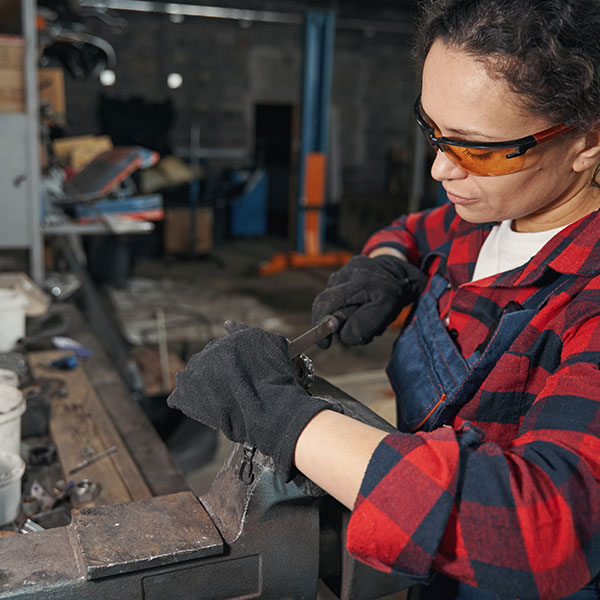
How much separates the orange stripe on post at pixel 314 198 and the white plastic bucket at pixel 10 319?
529cm

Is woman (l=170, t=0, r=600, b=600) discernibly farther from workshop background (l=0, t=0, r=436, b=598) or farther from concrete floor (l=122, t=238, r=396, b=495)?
concrete floor (l=122, t=238, r=396, b=495)

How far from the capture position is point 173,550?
869mm

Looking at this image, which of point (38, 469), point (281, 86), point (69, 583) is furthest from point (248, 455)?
point (281, 86)

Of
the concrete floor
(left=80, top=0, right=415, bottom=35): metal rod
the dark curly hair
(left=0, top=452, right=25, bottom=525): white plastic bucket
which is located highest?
(left=80, top=0, right=415, bottom=35): metal rod

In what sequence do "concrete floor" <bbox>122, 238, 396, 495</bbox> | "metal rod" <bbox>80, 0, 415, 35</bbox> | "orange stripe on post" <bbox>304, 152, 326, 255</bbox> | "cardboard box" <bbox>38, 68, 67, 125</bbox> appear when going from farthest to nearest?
"metal rod" <bbox>80, 0, 415, 35</bbox>
"orange stripe on post" <bbox>304, 152, 326, 255</bbox>
"cardboard box" <bbox>38, 68, 67, 125</bbox>
"concrete floor" <bbox>122, 238, 396, 495</bbox>

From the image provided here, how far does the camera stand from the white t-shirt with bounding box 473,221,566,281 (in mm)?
1037

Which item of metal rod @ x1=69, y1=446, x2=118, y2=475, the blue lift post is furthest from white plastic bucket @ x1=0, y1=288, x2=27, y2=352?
the blue lift post

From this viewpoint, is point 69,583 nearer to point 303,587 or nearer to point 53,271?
point 303,587

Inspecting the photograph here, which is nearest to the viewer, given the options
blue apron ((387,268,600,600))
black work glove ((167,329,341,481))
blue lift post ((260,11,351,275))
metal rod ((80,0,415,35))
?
black work glove ((167,329,341,481))

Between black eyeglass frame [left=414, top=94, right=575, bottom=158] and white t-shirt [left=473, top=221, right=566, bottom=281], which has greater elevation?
black eyeglass frame [left=414, top=94, right=575, bottom=158]

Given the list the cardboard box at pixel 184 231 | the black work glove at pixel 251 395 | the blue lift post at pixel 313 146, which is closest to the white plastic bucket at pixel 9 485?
the black work glove at pixel 251 395

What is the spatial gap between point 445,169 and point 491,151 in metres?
0.10

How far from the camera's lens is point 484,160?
0.89 meters

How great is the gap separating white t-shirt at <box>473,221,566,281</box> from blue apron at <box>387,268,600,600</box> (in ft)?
0.31
